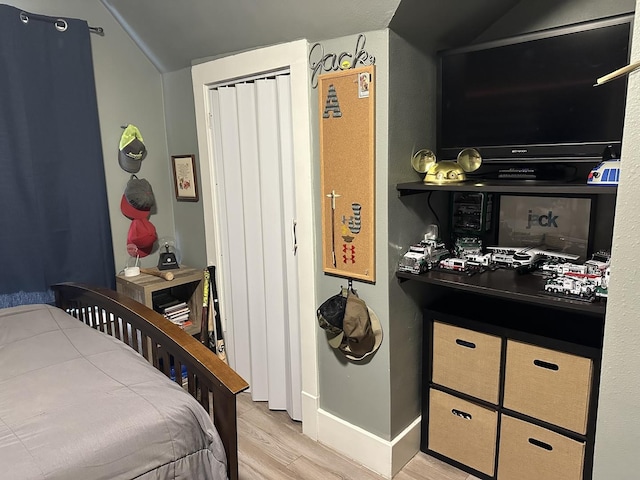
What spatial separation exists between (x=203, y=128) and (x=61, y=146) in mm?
755

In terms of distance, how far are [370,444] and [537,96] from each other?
1.65 metres

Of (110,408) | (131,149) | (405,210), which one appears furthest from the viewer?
(131,149)

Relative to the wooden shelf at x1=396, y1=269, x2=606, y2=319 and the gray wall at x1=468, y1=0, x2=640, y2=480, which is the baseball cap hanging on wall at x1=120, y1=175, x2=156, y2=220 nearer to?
the wooden shelf at x1=396, y1=269, x2=606, y2=319

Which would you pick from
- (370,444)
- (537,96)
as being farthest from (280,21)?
(370,444)

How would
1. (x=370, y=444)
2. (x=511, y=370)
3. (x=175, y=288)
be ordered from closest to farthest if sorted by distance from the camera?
(x=511, y=370)
(x=370, y=444)
(x=175, y=288)

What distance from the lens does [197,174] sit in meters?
2.82

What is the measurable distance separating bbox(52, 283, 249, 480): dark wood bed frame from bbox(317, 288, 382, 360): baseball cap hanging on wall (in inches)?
23.1

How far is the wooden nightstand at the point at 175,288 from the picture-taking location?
8.58ft

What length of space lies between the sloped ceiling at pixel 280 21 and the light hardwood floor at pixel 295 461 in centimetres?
188

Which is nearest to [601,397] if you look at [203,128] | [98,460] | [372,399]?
[372,399]

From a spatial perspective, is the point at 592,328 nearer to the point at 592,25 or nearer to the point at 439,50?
the point at 592,25

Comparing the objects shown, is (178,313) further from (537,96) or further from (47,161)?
(537,96)

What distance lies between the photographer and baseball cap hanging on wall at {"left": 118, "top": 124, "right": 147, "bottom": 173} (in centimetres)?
275

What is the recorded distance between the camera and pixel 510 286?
171cm
